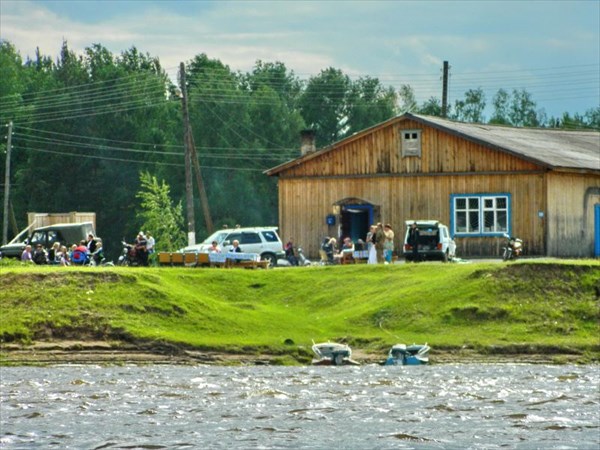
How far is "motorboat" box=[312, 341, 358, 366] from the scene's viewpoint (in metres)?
38.6

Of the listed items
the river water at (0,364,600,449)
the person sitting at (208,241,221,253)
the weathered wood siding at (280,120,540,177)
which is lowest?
the river water at (0,364,600,449)

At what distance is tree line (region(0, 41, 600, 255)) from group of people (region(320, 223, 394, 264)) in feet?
126

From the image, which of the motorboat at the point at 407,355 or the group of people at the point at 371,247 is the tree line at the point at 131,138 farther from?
the motorboat at the point at 407,355

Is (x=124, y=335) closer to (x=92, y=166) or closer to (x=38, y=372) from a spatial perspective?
(x=38, y=372)

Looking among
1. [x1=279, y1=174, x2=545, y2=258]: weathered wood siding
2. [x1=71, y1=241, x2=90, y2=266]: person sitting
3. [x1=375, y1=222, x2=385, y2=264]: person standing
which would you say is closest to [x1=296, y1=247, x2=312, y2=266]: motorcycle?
[x1=279, y1=174, x2=545, y2=258]: weathered wood siding

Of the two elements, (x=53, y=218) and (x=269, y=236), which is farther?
(x=53, y=218)

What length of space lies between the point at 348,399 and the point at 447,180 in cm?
3049

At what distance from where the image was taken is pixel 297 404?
99.3 ft

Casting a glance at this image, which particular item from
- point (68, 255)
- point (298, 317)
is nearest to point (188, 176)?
point (68, 255)

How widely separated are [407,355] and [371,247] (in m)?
16.0

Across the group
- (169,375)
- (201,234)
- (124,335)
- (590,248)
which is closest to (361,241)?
(590,248)

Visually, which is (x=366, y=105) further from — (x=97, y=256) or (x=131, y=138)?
(x=97, y=256)

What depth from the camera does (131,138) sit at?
109188 millimetres

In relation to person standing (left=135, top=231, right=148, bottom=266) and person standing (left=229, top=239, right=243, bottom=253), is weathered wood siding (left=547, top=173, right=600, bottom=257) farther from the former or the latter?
person standing (left=135, top=231, right=148, bottom=266)
